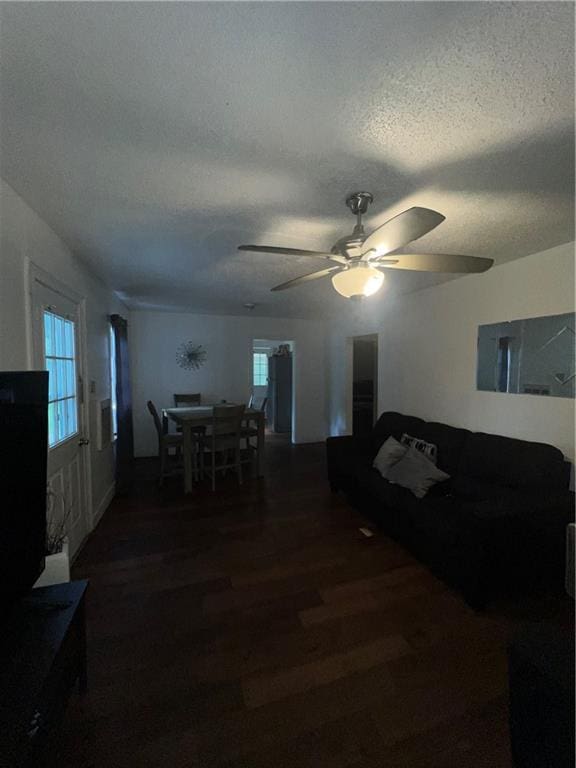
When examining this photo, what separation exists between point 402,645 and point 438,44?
241 centimetres

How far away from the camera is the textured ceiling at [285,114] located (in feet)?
2.63

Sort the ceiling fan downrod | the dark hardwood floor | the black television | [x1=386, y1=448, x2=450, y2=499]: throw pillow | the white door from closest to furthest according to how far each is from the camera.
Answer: the black television < the dark hardwood floor < the ceiling fan downrod < the white door < [x1=386, y1=448, x2=450, y2=499]: throw pillow

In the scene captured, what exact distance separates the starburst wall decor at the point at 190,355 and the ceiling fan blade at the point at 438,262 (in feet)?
13.3

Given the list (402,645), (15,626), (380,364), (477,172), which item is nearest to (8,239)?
(15,626)

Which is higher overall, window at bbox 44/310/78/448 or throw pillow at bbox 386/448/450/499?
window at bbox 44/310/78/448

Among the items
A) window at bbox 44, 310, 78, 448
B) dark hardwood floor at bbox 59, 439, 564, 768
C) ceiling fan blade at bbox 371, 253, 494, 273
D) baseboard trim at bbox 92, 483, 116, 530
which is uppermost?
ceiling fan blade at bbox 371, 253, 494, 273

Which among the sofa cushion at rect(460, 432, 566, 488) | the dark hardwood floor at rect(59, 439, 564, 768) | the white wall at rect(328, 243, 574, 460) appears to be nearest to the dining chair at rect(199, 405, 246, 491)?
the dark hardwood floor at rect(59, 439, 564, 768)

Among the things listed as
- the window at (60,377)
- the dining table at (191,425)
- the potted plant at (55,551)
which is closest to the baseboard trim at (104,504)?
the potted plant at (55,551)

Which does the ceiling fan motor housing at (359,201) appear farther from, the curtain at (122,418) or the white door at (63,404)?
the curtain at (122,418)

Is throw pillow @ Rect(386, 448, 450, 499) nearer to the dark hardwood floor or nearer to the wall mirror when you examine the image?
the dark hardwood floor

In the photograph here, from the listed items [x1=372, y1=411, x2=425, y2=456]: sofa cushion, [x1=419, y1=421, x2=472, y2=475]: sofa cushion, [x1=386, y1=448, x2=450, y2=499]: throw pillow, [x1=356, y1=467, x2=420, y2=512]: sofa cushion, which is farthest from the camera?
[x1=372, y1=411, x2=425, y2=456]: sofa cushion

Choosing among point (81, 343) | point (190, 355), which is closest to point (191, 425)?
point (81, 343)

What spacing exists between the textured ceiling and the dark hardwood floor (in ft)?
7.57

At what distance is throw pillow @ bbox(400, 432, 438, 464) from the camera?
286cm
